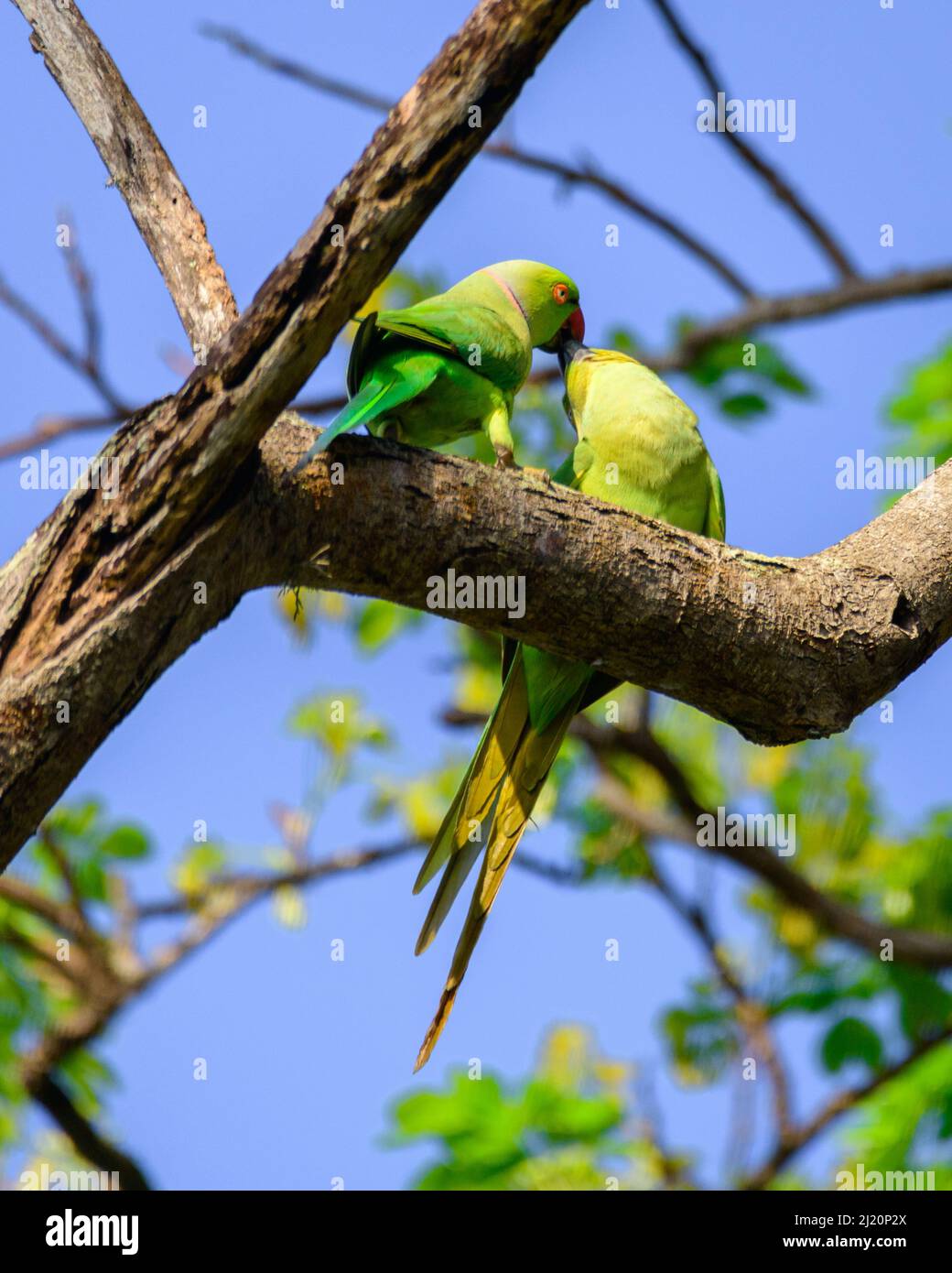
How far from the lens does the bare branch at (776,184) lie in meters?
5.94

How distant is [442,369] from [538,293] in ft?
3.67

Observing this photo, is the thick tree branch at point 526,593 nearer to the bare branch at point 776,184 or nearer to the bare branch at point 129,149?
the bare branch at point 129,149

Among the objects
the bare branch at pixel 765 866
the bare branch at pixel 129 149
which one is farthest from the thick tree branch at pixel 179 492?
the bare branch at pixel 765 866

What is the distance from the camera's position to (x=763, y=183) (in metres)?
6.66

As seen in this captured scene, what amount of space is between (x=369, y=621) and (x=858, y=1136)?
3909 millimetres

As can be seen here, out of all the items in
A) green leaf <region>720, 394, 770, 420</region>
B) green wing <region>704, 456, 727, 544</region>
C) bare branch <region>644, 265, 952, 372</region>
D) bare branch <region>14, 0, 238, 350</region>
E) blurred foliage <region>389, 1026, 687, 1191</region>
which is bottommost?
blurred foliage <region>389, 1026, 687, 1191</region>

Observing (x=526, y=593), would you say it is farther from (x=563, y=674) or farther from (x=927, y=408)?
(x=927, y=408)

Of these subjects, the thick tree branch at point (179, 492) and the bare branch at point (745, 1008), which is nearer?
the thick tree branch at point (179, 492)

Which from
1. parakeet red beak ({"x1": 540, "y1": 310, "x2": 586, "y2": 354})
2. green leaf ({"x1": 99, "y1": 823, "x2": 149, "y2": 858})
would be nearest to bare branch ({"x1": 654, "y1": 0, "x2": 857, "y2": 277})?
parakeet red beak ({"x1": 540, "y1": 310, "x2": 586, "y2": 354})

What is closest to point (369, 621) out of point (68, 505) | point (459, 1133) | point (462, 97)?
point (459, 1133)

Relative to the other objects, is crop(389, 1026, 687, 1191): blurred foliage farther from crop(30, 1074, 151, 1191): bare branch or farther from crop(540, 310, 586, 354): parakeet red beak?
crop(540, 310, 586, 354): parakeet red beak

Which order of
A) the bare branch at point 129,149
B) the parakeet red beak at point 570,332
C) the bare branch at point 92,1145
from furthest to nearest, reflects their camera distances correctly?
1. the bare branch at point 92,1145
2. the parakeet red beak at point 570,332
3. the bare branch at point 129,149

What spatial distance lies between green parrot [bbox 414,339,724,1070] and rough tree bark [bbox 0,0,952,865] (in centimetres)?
75

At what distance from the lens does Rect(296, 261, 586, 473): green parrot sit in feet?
12.0
